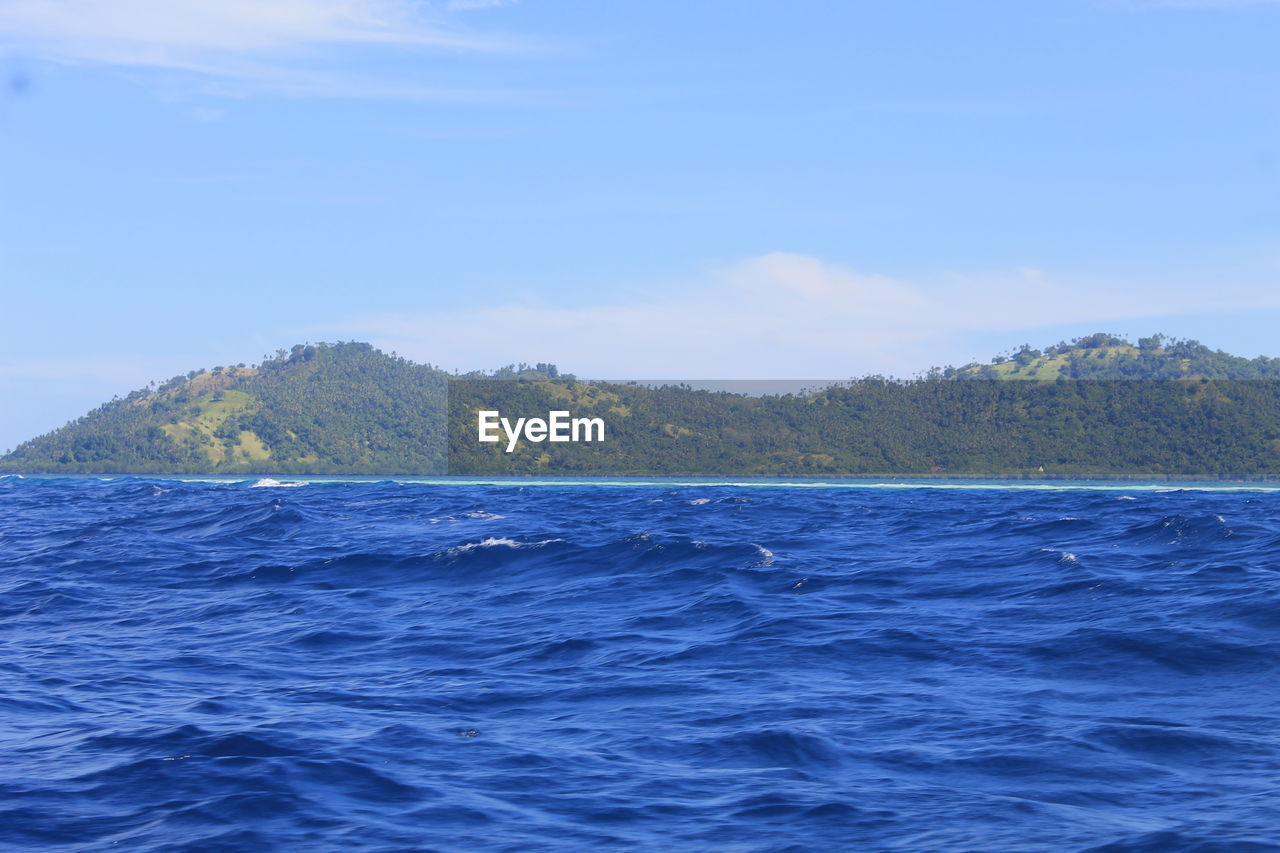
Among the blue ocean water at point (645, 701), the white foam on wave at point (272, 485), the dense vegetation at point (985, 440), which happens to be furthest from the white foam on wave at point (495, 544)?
the dense vegetation at point (985, 440)

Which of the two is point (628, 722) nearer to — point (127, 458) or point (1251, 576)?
point (1251, 576)

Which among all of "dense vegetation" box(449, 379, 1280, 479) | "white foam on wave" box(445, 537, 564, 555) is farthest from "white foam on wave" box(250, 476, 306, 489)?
"dense vegetation" box(449, 379, 1280, 479)

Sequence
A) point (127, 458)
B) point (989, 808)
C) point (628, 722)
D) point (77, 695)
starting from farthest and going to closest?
point (127, 458) < point (77, 695) < point (628, 722) < point (989, 808)

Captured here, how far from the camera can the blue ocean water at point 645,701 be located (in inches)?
331

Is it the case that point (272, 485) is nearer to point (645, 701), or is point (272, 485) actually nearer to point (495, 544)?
point (495, 544)

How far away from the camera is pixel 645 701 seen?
40.0 ft

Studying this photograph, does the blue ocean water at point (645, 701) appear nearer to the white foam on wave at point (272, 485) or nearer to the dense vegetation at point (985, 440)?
the white foam on wave at point (272, 485)

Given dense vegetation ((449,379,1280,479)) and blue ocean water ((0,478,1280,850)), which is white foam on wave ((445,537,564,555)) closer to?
blue ocean water ((0,478,1280,850))

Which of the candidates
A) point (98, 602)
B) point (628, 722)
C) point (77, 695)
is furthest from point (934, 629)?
point (98, 602)

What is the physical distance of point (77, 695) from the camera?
1261 cm

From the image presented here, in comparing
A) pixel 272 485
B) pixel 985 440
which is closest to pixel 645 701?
pixel 272 485

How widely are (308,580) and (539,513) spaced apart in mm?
20613

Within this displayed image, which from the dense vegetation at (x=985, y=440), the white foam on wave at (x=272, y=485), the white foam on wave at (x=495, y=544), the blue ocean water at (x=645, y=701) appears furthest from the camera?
the dense vegetation at (x=985, y=440)

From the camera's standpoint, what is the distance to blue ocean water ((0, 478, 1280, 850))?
841cm
